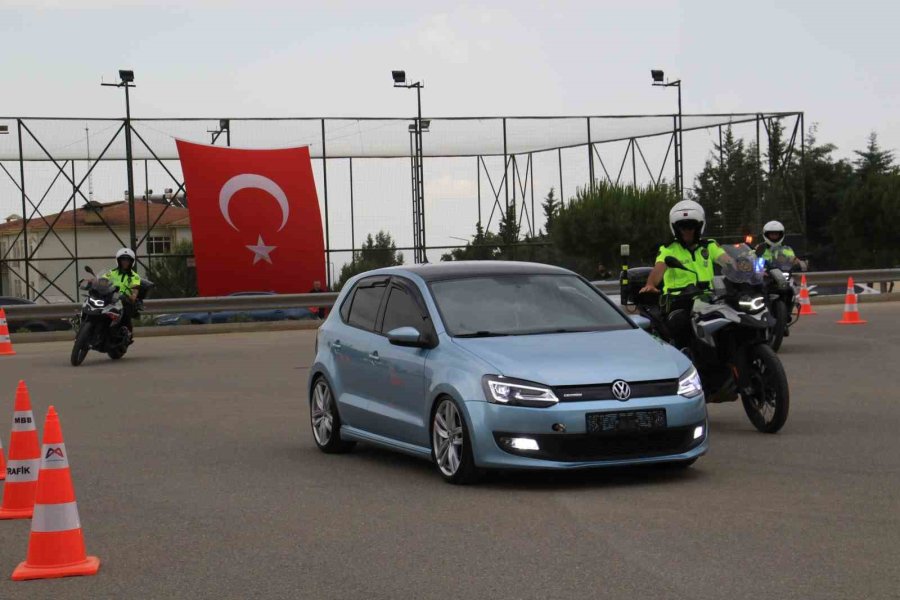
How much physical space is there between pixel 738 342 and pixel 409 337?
3157mm

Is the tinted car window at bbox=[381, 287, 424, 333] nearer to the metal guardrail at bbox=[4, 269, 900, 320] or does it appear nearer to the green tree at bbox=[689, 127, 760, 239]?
the metal guardrail at bbox=[4, 269, 900, 320]

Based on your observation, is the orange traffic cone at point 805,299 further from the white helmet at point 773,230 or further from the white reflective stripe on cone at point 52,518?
the white reflective stripe on cone at point 52,518

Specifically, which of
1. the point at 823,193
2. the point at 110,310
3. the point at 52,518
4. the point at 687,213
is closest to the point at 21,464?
the point at 52,518

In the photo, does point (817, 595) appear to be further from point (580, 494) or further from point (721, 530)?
point (580, 494)

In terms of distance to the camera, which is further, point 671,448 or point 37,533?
point 671,448

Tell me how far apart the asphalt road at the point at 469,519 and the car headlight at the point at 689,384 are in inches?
21.4

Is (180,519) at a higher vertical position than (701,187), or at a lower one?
lower

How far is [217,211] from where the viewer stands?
36062 millimetres

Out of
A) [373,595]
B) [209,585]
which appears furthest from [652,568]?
[209,585]

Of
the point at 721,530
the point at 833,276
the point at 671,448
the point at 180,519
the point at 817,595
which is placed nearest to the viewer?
the point at 817,595

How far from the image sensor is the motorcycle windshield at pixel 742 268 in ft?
38.4

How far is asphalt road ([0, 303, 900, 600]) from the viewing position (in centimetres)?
645

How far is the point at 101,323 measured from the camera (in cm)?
2250

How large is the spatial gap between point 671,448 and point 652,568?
2.57m
